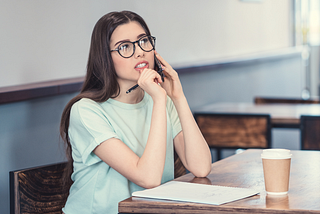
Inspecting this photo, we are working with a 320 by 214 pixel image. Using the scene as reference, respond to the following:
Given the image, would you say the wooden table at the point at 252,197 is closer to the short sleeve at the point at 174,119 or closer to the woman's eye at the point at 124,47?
the short sleeve at the point at 174,119

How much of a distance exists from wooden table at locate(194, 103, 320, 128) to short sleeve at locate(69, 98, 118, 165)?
1.76 metres

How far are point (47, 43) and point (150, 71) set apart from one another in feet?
2.59

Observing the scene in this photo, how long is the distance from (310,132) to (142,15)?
1.42 meters

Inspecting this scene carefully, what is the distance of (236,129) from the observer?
303 cm

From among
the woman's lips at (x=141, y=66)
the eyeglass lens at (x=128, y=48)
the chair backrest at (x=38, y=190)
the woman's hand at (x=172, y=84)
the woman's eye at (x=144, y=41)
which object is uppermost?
the woman's eye at (x=144, y=41)

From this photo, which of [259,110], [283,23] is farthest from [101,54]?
[283,23]

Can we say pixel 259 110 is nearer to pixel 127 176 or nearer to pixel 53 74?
pixel 53 74

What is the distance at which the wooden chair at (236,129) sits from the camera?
2.93 m

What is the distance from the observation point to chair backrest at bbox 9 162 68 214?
1.40 metres

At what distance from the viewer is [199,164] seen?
146 cm

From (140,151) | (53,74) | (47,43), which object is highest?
(47,43)

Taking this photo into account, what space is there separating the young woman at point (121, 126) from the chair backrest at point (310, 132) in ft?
4.50

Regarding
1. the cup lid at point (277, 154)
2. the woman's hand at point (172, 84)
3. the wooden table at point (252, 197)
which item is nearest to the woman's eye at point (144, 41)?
the woman's hand at point (172, 84)

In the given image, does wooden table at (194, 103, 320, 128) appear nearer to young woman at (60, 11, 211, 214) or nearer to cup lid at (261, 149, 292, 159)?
young woman at (60, 11, 211, 214)
